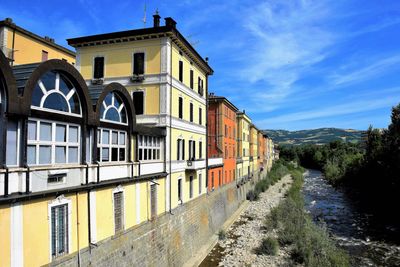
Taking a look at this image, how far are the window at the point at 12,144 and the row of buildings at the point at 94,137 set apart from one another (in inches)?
1.1

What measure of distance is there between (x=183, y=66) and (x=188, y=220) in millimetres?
10090

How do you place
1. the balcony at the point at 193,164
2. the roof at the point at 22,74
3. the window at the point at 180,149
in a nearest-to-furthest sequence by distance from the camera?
the roof at the point at 22,74 → the window at the point at 180,149 → the balcony at the point at 193,164

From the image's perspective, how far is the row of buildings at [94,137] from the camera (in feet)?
29.1

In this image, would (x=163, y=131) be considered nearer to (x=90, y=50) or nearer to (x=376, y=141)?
(x=90, y=50)

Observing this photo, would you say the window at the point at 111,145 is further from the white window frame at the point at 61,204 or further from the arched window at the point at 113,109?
the white window frame at the point at 61,204

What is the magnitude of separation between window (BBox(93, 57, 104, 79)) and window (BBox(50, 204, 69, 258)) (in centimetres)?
1171

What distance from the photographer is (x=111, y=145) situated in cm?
1364

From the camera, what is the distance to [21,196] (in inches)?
337

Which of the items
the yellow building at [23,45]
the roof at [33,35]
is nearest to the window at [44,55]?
the yellow building at [23,45]

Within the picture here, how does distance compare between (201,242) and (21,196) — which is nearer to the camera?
(21,196)

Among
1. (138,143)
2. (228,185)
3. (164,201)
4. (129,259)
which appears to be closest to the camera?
(129,259)

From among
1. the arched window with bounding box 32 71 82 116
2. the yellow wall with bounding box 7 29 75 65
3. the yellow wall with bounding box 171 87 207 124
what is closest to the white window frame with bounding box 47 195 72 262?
the arched window with bounding box 32 71 82 116

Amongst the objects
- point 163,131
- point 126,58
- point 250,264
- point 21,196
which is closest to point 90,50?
point 126,58

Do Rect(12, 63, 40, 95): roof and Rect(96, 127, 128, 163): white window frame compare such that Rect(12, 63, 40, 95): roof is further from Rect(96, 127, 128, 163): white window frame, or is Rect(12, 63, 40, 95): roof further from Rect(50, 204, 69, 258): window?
Rect(50, 204, 69, 258): window
